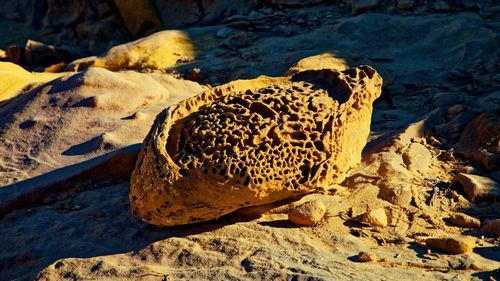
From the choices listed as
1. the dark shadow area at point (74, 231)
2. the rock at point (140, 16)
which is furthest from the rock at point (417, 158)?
the rock at point (140, 16)

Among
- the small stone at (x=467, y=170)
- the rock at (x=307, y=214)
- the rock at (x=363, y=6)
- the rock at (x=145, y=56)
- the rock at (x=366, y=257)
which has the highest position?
the rock at (x=363, y=6)

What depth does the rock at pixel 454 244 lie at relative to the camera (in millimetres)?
3074

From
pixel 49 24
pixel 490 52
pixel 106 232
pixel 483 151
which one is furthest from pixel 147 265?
pixel 49 24

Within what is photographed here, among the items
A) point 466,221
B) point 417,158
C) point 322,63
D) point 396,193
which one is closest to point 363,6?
→ point 322,63

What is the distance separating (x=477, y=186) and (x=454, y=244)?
0.77 m

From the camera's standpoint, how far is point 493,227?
3.30 meters

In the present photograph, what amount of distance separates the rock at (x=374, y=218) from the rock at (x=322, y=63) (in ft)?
8.42

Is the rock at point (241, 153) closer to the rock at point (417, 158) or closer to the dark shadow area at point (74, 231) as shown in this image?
the dark shadow area at point (74, 231)

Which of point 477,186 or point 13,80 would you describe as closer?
point 477,186

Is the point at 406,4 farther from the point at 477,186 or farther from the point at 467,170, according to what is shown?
the point at 477,186

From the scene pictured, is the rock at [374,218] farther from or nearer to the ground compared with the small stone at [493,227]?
farther from the ground

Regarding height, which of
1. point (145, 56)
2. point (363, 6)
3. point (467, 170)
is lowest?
point (467, 170)

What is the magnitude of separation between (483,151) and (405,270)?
157 centimetres

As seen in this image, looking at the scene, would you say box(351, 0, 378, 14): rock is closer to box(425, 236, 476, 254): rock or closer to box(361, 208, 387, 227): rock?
box(361, 208, 387, 227): rock
